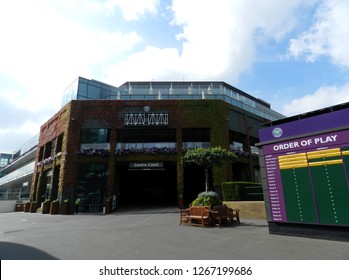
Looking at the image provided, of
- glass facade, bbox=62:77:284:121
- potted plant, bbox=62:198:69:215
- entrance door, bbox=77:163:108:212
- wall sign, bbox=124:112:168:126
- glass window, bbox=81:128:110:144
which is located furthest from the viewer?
glass facade, bbox=62:77:284:121

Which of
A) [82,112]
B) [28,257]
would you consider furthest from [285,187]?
[82,112]

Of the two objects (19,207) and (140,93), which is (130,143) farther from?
(19,207)

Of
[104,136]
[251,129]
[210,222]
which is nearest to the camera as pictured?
[210,222]

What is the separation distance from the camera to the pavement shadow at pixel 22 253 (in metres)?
6.41

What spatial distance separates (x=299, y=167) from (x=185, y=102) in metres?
19.5

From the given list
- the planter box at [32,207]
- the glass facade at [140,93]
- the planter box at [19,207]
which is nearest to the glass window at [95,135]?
the glass facade at [140,93]

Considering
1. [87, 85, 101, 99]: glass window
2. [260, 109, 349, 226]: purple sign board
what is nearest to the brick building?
[87, 85, 101, 99]: glass window

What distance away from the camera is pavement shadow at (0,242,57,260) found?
641 centimetres

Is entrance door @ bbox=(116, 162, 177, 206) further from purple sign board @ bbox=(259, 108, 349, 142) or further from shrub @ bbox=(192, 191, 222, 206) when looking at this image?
purple sign board @ bbox=(259, 108, 349, 142)

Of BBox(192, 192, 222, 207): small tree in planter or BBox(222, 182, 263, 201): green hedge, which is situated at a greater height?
BBox(222, 182, 263, 201): green hedge

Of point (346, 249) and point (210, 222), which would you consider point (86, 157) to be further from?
point (346, 249)

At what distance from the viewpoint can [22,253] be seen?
23.0 feet

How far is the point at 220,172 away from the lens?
2473 centimetres

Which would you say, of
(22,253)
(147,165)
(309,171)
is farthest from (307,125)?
(147,165)
